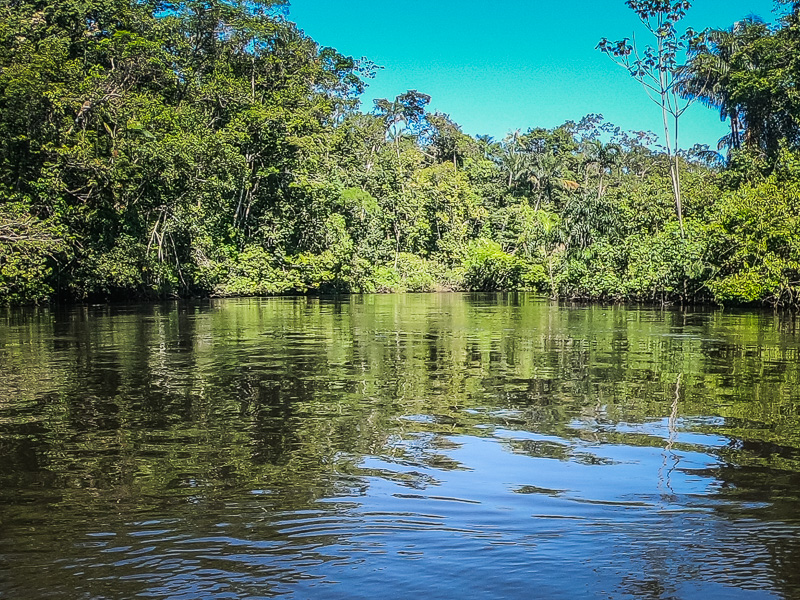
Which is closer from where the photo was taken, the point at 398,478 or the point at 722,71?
the point at 398,478

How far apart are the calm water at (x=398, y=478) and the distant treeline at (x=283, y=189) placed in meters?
20.3

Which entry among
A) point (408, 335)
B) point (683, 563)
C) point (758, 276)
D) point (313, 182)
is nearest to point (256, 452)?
point (683, 563)

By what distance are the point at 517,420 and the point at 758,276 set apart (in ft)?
79.5

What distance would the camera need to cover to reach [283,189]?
5291 centimetres

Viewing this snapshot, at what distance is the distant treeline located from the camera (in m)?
32.3

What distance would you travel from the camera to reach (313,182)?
52.0 m

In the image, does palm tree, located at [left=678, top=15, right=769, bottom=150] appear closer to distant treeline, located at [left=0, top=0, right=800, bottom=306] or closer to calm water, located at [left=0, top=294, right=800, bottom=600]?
distant treeline, located at [left=0, top=0, right=800, bottom=306]

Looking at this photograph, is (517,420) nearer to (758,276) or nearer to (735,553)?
(735,553)

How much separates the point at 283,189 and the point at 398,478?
48.4 m

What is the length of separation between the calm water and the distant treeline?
66.5ft

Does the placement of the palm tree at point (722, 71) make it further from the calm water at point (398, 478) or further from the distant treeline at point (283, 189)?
the calm water at point (398, 478)

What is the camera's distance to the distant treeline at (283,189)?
32.3m

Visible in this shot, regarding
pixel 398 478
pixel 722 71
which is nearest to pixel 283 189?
pixel 722 71

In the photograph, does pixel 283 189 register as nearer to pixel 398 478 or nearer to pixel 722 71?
pixel 722 71
